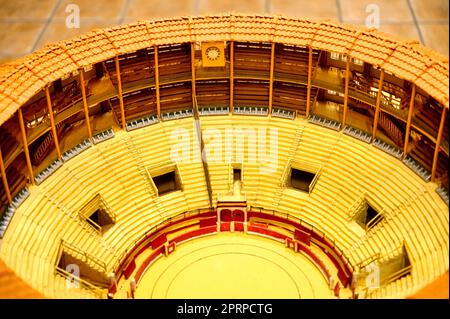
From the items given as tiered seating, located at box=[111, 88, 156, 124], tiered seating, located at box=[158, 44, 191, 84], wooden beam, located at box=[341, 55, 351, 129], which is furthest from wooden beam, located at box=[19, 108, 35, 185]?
wooden beam, located at box=[341, 55, 351, 129]

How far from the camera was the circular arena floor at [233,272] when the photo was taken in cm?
3931

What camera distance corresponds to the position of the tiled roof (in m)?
38.0

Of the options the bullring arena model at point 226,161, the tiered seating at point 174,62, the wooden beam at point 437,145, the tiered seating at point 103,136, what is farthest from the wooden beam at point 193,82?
the wooden beam at point 437,145

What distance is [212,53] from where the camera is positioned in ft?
146

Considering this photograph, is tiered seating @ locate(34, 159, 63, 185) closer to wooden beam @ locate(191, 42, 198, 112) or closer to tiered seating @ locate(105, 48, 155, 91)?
tiered seating @ locate(105, 48, 155, 91)

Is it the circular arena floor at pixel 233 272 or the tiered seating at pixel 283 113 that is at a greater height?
the tiered seating at pixel 283 113

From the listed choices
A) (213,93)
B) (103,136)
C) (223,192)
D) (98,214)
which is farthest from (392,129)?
(98,214)

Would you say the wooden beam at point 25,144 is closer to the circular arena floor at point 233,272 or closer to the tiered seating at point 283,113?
the circular arena floor at point 233,272

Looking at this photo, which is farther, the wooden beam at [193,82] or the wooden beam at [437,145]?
the wooden beam at [193,82]

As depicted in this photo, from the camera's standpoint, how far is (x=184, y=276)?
40500 millimetres

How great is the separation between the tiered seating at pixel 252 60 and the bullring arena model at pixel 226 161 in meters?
0.10
